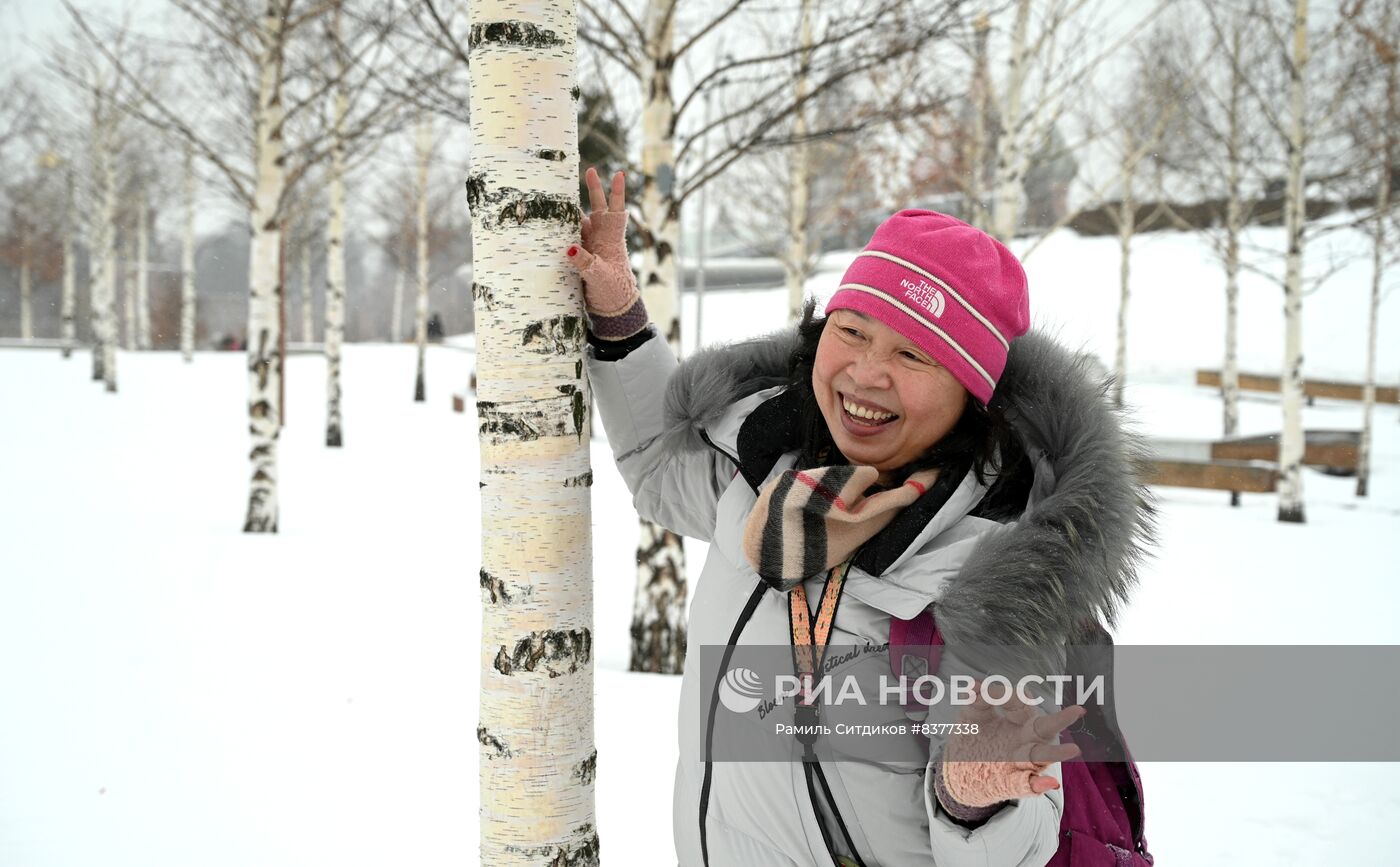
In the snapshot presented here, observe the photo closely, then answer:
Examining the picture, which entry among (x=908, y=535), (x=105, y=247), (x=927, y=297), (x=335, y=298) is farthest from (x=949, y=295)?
(x=105, y=247)

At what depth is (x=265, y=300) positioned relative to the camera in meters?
8.06

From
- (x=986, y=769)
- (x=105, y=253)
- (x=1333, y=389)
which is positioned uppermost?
(x=105, y=253)

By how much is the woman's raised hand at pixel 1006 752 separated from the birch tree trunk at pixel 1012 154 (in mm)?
7072

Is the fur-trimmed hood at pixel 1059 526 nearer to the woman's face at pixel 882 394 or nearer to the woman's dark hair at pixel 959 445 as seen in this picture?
the woman's dark hair at pixel 959 445

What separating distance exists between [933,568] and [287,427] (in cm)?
1644

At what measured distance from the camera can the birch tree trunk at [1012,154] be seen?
7.81 metres

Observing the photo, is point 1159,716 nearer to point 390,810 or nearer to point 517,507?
point 390,810

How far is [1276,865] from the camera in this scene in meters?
3.29

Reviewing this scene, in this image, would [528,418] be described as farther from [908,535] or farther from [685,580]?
[685,580]

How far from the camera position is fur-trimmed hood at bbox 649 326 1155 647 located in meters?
1.34

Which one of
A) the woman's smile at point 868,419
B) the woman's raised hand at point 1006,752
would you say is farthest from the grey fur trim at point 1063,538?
the woman's smile at point 868,419

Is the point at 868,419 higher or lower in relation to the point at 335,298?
lower

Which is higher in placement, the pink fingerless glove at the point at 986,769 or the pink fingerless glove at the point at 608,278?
the pink fingerless glove at the point at 608,278

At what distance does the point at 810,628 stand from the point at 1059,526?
0.42m
